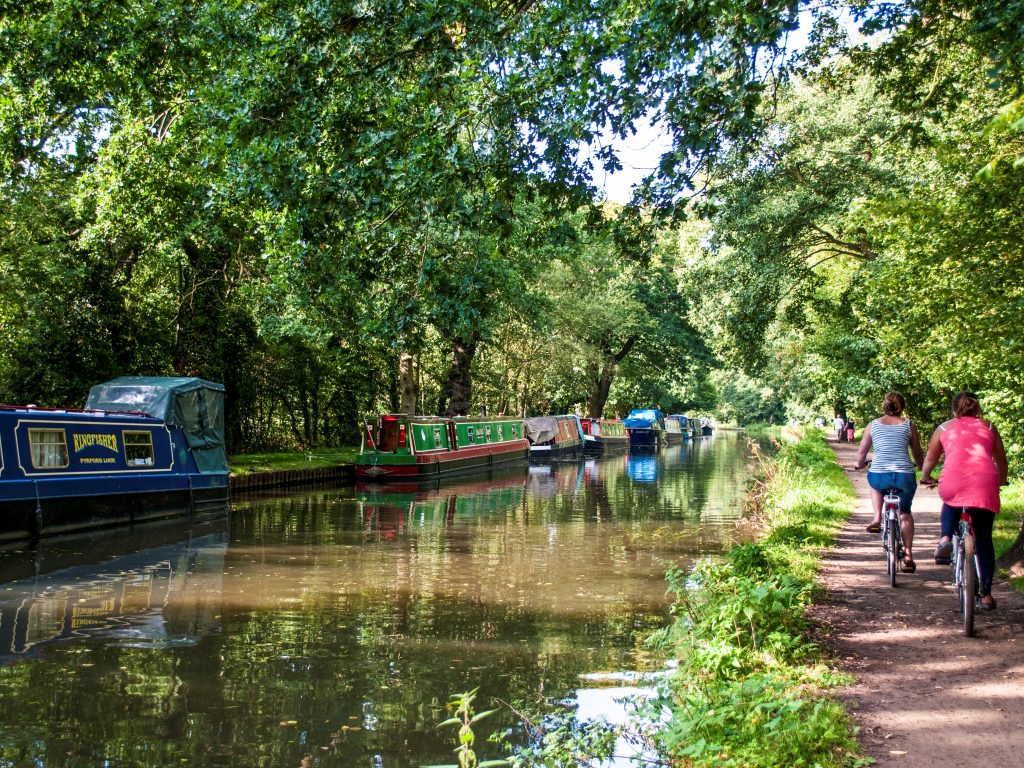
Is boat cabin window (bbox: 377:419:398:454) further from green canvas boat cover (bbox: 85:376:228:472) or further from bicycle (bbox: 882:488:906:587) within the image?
bicycle (bbox: 882:488:906:587)

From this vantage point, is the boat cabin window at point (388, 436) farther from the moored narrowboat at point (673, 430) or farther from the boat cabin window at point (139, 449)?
the moored narrowboat at point (673, 430)

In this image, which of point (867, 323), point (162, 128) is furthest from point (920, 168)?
point (162, 128)

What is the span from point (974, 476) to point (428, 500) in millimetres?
14897

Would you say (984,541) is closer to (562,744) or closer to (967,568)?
(967,568)

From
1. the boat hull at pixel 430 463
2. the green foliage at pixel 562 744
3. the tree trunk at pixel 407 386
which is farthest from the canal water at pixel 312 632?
the tree trunk at pixel 407 386

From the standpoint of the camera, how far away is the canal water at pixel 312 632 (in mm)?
5270

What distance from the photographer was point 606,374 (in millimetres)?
44031

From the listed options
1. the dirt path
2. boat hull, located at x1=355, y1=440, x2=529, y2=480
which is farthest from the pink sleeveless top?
boat hull, located at x1=355, y1=440, x2=529, y2=480

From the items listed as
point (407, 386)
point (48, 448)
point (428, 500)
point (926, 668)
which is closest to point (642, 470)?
point (407, 386)

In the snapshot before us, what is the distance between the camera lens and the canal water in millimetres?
5270

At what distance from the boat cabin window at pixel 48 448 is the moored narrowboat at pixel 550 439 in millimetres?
23281

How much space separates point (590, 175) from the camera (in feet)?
25.2

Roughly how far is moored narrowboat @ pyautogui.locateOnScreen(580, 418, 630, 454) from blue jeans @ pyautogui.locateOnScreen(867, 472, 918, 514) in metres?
33.6

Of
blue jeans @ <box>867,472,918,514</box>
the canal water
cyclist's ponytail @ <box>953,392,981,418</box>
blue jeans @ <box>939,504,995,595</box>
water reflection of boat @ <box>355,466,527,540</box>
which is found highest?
cyclist's ponytail @ <box>953,392,981,418</box>
